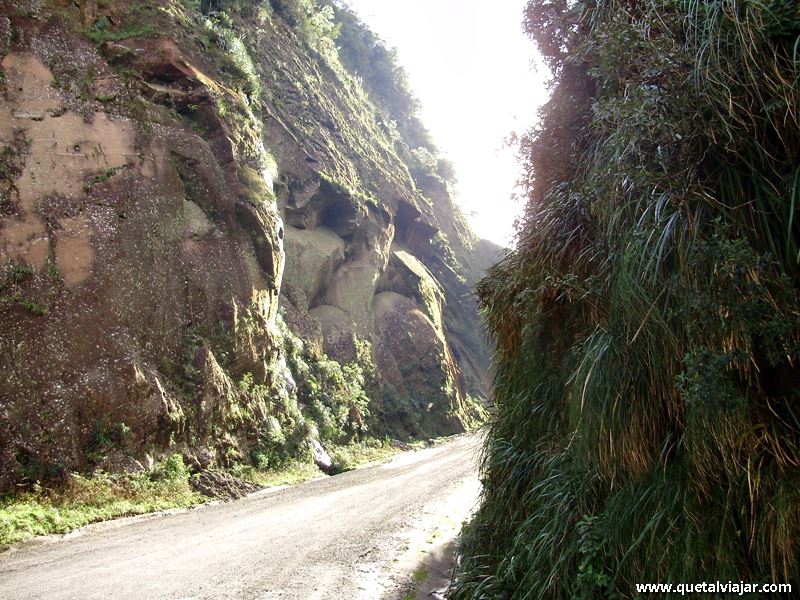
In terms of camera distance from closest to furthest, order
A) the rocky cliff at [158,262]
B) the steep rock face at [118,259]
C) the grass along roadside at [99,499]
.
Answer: the grass along roadside at [99,499], the steep rock face at [118,259], the rocky cliff at [158,262]

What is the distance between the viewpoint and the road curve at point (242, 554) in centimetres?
662

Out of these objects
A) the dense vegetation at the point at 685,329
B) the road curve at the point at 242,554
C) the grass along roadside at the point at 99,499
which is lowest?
the road curve at the point at 242,554

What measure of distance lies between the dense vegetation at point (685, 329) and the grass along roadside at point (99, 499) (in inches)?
332

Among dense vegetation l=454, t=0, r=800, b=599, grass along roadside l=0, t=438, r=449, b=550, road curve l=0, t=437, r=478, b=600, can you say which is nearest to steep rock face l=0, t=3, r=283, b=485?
grass along roadside l=0, t=438, r=449, b=550

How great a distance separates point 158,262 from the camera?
1554 centimetres

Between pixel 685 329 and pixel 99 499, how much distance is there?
38.4ft

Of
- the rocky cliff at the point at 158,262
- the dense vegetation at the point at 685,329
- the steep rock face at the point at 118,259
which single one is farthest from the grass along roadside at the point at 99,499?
the dense vegetation at the point at 685,329

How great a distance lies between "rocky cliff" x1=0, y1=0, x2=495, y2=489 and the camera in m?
12.5

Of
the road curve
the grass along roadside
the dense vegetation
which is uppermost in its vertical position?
the dense vegetation

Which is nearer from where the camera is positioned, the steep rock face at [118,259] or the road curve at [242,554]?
the road curve at [242,554]

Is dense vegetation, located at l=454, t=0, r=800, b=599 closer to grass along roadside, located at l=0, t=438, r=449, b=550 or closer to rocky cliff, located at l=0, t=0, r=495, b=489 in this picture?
rocky cliff, located at l=0, t=0, r=495, b=489

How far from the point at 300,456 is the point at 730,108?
55.5 ft

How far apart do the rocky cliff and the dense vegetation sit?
6290 millimetres

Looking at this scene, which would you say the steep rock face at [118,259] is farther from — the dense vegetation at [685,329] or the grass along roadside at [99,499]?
the dense vegetation at [685,329]
